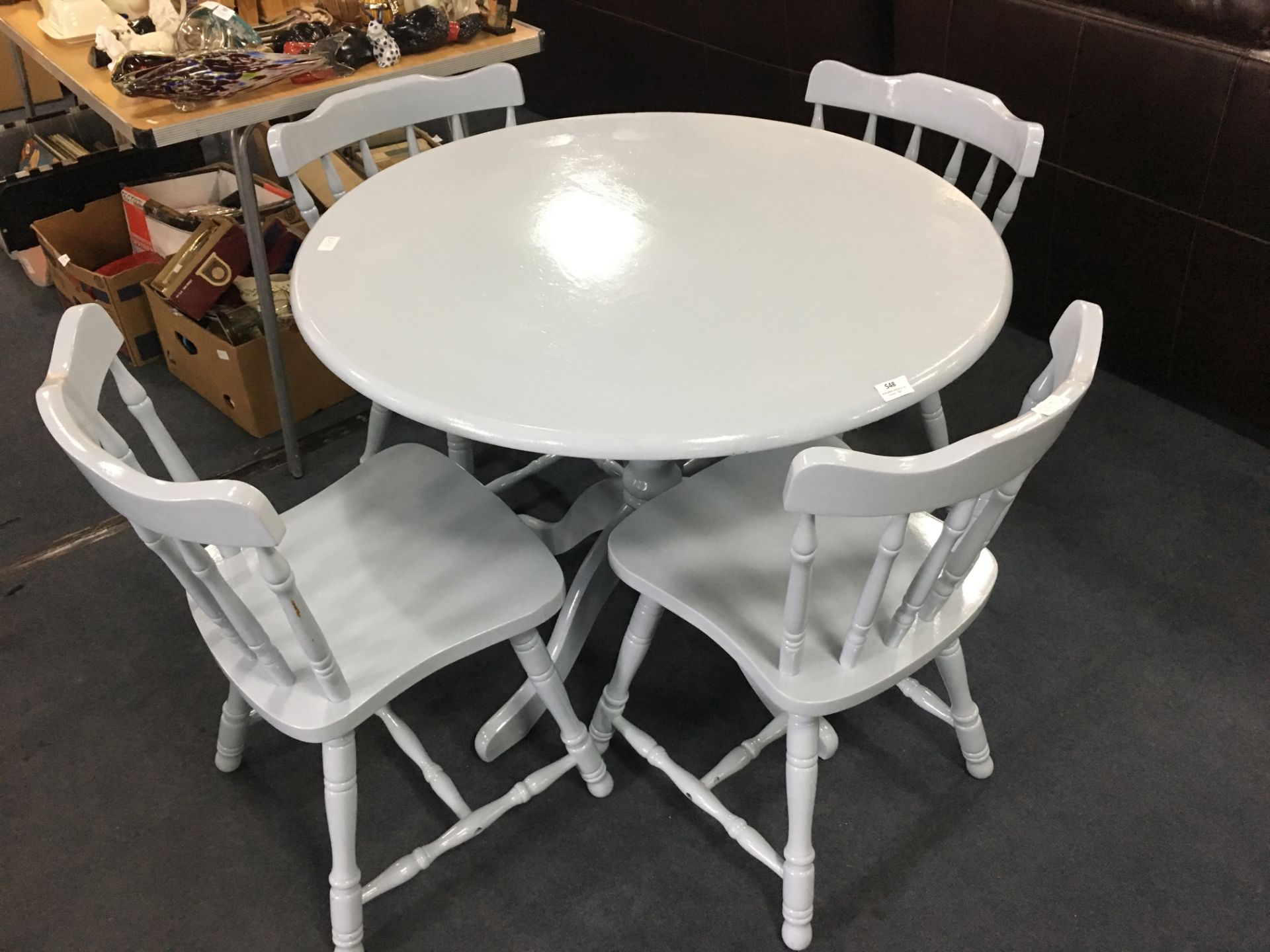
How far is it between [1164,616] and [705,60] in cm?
202

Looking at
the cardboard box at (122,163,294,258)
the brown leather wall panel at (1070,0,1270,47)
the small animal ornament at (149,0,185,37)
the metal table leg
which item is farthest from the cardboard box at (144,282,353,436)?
the brown leather wall panel at (1070,0,1270,47)

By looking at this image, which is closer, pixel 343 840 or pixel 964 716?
pixel 343 840

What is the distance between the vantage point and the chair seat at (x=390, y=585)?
48.8 inches

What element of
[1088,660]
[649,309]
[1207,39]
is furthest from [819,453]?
[1207,39]

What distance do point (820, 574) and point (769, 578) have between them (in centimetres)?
7

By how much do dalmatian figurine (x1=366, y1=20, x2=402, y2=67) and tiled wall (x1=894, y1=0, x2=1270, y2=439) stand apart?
1161mm

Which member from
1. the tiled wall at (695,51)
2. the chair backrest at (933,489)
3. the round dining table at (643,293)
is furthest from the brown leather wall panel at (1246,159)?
the chair backrest at (933,489)

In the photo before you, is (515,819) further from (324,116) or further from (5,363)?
(5,363)

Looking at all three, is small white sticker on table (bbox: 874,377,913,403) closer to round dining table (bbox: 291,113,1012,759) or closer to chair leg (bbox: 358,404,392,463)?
round dining table (bbox: 291,113,1012,759)

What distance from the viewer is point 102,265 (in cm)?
272

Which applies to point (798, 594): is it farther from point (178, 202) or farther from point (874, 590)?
point (178, 202)

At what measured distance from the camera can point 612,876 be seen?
1.50m

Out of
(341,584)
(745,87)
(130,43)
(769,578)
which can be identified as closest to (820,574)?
(769,578)

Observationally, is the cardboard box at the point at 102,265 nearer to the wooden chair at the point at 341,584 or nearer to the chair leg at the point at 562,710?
the wooden chair at the point at 341,584
